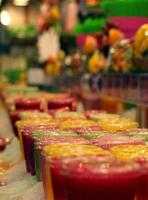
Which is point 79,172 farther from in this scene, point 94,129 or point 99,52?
point 99,52

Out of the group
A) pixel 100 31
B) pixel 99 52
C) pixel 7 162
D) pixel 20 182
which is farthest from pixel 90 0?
pixel 20 182

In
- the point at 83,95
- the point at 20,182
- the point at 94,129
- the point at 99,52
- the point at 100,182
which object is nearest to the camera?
the point at 100,182

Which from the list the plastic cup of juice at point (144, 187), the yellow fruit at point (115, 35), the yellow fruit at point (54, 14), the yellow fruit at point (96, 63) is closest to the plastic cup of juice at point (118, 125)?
the plastic cup of juice at point (144, 187)

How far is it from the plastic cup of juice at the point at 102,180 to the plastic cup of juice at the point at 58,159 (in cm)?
5

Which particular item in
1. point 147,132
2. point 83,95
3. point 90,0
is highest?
point 90,0

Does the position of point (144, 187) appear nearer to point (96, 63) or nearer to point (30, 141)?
point (30, 141)

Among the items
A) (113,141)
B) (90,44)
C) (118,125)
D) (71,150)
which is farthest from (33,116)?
(90,44)

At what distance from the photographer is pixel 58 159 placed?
4.01 ft

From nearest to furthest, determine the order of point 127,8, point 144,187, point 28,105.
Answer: point 144,187 → point 28,105 → point 127,8

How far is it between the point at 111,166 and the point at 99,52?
2.75 m

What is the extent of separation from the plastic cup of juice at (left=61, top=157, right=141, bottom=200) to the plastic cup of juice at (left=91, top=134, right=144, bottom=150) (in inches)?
10.3

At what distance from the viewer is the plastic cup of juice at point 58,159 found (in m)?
1.19

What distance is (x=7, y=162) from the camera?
6.39ft

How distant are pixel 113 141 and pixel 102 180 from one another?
38 cm
